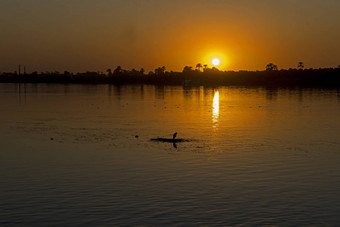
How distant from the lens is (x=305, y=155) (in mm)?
29656

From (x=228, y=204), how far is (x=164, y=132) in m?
23.1

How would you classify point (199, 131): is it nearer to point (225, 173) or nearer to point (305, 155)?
point (305, 155)

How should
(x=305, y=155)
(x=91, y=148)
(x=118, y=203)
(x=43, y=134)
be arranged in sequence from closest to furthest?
(x=118, y=203), (x=305, y=155), (x=91, y=148), (x=43, y=134)

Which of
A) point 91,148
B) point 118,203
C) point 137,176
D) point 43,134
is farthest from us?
point 43,134

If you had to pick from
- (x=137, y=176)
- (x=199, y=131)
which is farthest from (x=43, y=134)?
(x=137, y=176)

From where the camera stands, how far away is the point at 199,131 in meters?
41.9

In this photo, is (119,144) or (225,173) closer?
(225,173)

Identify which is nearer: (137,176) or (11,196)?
(11,196)

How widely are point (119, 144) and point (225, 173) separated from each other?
11476mm

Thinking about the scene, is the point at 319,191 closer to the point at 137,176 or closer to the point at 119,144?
the point at 137,176

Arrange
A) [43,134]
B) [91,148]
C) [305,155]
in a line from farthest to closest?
[43,134] < [91,148] < [305,155]

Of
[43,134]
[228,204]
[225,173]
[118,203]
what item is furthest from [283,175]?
[43,134]

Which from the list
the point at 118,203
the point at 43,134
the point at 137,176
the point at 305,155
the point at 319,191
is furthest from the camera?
the point at 43,134

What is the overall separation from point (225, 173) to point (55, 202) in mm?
8773
